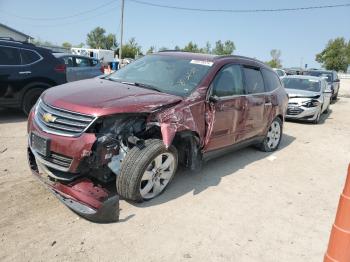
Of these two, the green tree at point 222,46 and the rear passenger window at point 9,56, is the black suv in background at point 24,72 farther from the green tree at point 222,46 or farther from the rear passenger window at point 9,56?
the green tree at point 222,46

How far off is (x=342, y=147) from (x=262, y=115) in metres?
3.19

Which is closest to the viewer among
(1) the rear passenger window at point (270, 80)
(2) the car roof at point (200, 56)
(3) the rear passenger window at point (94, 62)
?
(2) the car roof at point (200, 56)

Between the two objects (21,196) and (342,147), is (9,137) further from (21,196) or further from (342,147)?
(342,147)

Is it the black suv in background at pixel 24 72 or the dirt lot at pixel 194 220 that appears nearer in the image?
the dirt lot at pixel 194 220

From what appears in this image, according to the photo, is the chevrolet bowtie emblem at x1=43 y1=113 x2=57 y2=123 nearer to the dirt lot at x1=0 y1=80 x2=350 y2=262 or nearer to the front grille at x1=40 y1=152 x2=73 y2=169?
the front grille at x1=40 y1=152 x2=73 y2=169

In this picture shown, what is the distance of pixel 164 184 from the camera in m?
4.48

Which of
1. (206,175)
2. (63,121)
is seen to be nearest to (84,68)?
(206,175)

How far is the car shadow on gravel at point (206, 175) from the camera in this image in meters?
4.58

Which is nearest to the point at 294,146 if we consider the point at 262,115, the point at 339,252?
the point at 262,115

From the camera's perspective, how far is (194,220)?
13.0 feet

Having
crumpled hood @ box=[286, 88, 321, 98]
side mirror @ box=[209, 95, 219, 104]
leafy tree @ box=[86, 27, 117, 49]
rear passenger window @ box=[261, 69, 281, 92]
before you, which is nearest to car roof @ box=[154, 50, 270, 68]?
side mirror @ box=[209, 95, 219, 104]

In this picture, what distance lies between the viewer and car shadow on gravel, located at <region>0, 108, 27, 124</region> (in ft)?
26.7

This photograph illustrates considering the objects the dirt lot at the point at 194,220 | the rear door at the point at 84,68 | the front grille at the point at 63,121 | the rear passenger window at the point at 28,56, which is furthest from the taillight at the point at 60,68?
the front grille at the point at 63,121

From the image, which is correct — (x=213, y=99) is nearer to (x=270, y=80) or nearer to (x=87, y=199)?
(x=87, y=199)
